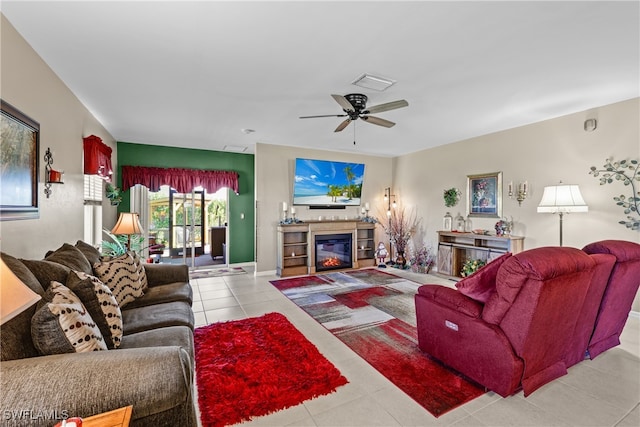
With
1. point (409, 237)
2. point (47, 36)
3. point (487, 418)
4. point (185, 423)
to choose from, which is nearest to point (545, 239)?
point (409, 237)

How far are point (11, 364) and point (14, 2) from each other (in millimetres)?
2175

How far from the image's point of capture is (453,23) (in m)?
2.14

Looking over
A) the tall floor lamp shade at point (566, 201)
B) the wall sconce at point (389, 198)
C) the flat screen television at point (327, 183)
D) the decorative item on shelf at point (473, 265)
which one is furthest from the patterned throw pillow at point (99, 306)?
the wall sconce at point (389, 198)

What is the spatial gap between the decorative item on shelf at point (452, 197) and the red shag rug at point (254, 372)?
407cm

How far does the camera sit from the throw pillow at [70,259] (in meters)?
2.15

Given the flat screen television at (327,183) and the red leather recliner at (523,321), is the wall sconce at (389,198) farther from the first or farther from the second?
the red leather recliner at (523,321)

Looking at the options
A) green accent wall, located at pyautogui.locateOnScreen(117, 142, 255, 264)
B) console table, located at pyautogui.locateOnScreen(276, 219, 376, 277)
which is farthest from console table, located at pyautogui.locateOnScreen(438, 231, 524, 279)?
→ green accent wall, located at pyautogui.locateOnScreen(117, 142, 255, 264)

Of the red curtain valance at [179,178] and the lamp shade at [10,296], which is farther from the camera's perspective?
the red curtain valance at [179,178]

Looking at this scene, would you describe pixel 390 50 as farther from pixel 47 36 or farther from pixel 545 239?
pixel 545 239

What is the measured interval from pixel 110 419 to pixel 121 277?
188 centimetres

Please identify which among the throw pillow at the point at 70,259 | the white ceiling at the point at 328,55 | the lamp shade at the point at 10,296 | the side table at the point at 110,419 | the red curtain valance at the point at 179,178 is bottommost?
the side table at the point at 110,419

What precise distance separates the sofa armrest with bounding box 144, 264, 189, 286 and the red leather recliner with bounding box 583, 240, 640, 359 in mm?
3855

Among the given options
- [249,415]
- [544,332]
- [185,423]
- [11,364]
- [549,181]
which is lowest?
[249,415]

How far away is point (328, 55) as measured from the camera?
257 cm
